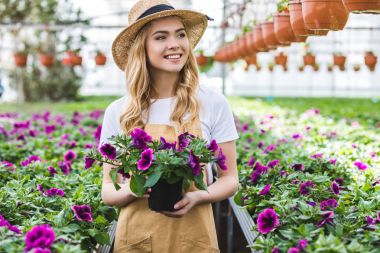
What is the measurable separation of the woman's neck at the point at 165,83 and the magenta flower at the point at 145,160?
472mm

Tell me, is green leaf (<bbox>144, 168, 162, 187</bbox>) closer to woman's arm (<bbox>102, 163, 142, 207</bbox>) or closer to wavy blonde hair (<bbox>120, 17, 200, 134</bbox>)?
woman's arm (<bbox>102, 163, 142, 207</bbox>)

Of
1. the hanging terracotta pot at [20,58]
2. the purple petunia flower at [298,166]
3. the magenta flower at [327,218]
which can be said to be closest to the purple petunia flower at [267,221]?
the magenta flower at [327,218]

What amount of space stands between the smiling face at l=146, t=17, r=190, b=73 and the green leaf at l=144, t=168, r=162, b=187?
1.38 feet

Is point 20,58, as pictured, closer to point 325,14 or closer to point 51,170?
point 51,170

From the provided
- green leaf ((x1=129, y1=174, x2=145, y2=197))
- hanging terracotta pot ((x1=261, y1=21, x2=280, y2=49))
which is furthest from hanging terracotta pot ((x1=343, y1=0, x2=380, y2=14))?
hanging terracotta pot ((x1=261, y1=21, x2=280, y2=49))

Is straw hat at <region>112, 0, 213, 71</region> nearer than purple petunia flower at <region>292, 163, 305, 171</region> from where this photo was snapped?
Yes

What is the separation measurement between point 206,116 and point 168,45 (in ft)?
0.88

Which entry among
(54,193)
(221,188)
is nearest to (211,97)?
(221,188)

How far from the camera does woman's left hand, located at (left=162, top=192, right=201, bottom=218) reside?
1870 millimetres

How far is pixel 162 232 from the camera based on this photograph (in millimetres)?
1993

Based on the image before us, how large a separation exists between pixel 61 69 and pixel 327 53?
10.1 m

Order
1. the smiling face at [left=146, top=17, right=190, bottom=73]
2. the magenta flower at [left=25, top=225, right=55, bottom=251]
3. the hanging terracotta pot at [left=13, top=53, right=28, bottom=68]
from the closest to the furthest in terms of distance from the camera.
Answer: the magenta flower at [left=25, top=225, right=55, bottom=251]
the smiling face at [left=146, top=17, right=190, bottom=73]
the hanging terracotta pot at [left=13, top=53, right=28, bottom=68]

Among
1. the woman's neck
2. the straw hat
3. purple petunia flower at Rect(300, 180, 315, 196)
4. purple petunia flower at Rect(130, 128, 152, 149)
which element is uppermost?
the straw hat

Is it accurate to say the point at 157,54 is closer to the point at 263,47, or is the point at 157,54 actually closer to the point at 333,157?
the point at 333,157
